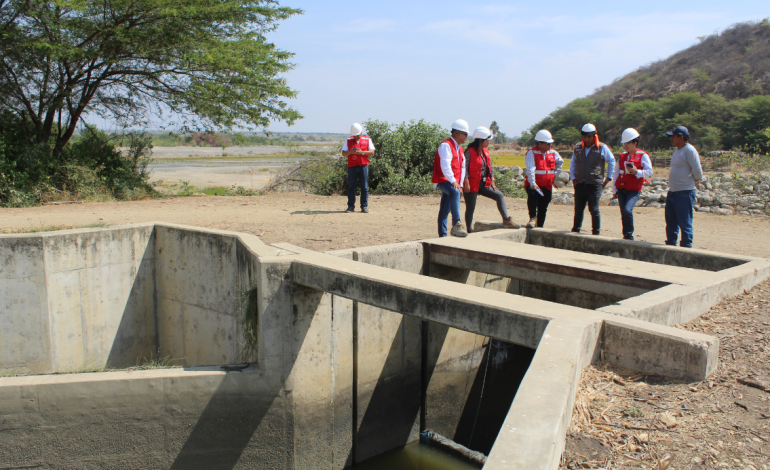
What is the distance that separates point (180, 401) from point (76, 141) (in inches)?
437

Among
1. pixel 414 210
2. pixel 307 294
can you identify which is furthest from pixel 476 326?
pixel 414 210

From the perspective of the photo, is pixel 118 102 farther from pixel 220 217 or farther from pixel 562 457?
pixel 562 457

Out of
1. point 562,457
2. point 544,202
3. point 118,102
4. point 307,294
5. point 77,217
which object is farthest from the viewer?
point 118,102

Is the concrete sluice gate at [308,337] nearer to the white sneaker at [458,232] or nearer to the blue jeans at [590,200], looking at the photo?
the white sneaker at [458,232]

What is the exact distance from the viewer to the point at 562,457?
2732 mm

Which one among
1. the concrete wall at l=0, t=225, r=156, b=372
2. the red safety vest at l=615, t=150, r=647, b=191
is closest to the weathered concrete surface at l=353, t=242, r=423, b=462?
the red safety vest at l=615, t=150, r=647, b=191

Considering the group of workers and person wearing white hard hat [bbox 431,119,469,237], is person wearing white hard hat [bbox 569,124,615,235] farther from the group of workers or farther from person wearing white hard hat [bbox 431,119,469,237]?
person wearing white hard hat [bbox 431,119,469,237]

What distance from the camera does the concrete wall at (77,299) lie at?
25.5 ft

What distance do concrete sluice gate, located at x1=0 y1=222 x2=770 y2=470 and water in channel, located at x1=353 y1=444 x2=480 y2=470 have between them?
14cm

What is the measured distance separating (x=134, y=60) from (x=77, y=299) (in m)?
7.64

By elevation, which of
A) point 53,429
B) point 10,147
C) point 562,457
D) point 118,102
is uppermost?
point 118,102

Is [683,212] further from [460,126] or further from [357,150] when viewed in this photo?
[357,150]

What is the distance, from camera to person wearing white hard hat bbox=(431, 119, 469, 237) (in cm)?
793

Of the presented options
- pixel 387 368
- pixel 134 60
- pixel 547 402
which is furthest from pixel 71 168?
pixel 547 402
